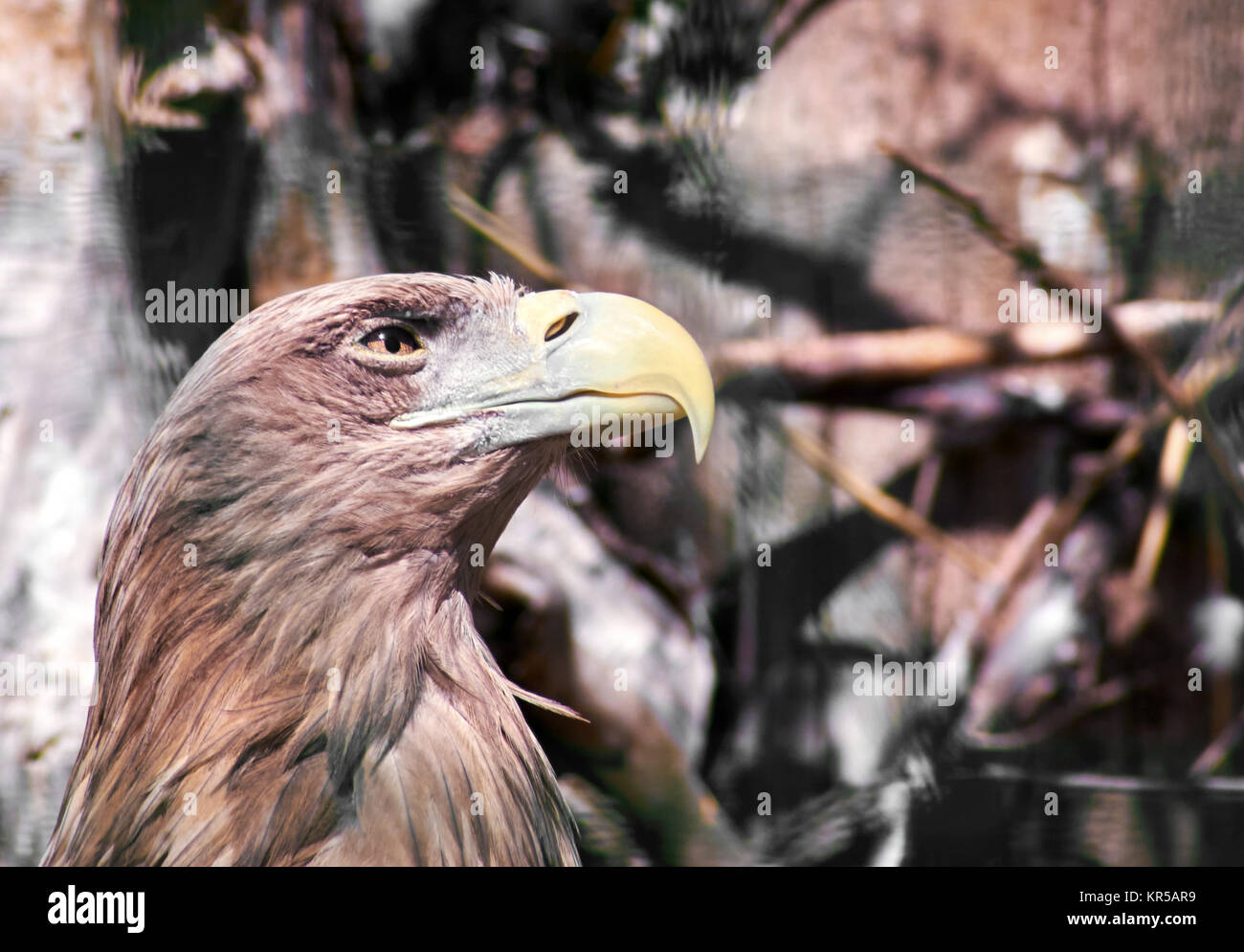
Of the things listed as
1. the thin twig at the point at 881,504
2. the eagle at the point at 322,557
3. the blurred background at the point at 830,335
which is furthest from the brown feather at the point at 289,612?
the thin twig at the point at 881,504

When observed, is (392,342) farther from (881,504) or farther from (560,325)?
(881,504)

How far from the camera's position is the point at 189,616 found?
881mm

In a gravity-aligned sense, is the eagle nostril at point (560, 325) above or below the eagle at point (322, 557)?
above

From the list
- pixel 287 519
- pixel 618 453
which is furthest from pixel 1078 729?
pixel 287 519

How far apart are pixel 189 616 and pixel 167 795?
0.52 ft

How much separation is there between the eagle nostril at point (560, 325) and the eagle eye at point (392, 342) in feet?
0.40

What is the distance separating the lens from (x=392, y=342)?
905 mm

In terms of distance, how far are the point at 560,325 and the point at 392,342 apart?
16 cm

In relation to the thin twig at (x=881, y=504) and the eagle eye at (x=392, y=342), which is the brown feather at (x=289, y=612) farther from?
the thin twig at (x=881, y=504)

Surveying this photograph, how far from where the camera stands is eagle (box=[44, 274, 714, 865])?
859mm

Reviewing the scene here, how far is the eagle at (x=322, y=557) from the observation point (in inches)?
33.8

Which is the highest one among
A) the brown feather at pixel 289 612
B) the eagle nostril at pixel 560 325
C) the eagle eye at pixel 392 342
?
the eagle nostril at pixel 560 325

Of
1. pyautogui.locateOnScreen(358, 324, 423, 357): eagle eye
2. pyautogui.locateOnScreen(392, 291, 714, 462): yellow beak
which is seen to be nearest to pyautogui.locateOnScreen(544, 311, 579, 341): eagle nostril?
pyautogui.locateOnScreen(392, 291, 714, 462): yellow beak
